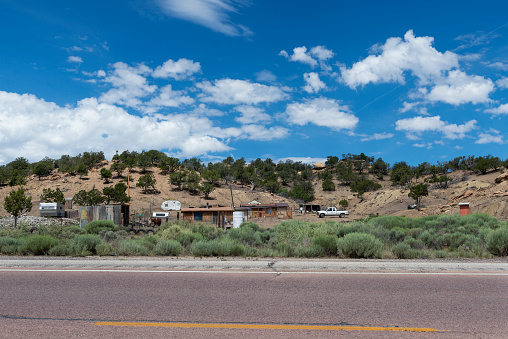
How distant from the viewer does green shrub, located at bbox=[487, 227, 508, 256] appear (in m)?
14.2

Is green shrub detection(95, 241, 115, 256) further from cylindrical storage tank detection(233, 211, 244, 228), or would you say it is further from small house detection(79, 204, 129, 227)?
small house detection(79, 204, 129, 227)

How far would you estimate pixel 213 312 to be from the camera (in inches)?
241

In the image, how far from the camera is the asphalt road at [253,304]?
208 inches

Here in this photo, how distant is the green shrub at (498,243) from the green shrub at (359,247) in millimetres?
4574

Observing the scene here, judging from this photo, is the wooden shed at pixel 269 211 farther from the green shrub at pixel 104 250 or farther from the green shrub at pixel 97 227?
the green shrub at pixel 104 250

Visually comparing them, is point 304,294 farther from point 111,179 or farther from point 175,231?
point 111,179

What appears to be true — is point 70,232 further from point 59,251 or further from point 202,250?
point 202,250

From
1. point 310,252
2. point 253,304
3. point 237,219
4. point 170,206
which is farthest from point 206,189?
point 253,304

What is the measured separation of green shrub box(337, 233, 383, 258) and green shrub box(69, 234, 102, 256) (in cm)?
998

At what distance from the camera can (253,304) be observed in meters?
6.56

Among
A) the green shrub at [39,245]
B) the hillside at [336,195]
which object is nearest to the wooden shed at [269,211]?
the hillside at [336,195]

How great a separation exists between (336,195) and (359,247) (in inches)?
3245

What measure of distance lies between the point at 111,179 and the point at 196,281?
8208 cm

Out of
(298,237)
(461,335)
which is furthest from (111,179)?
(461,335)
